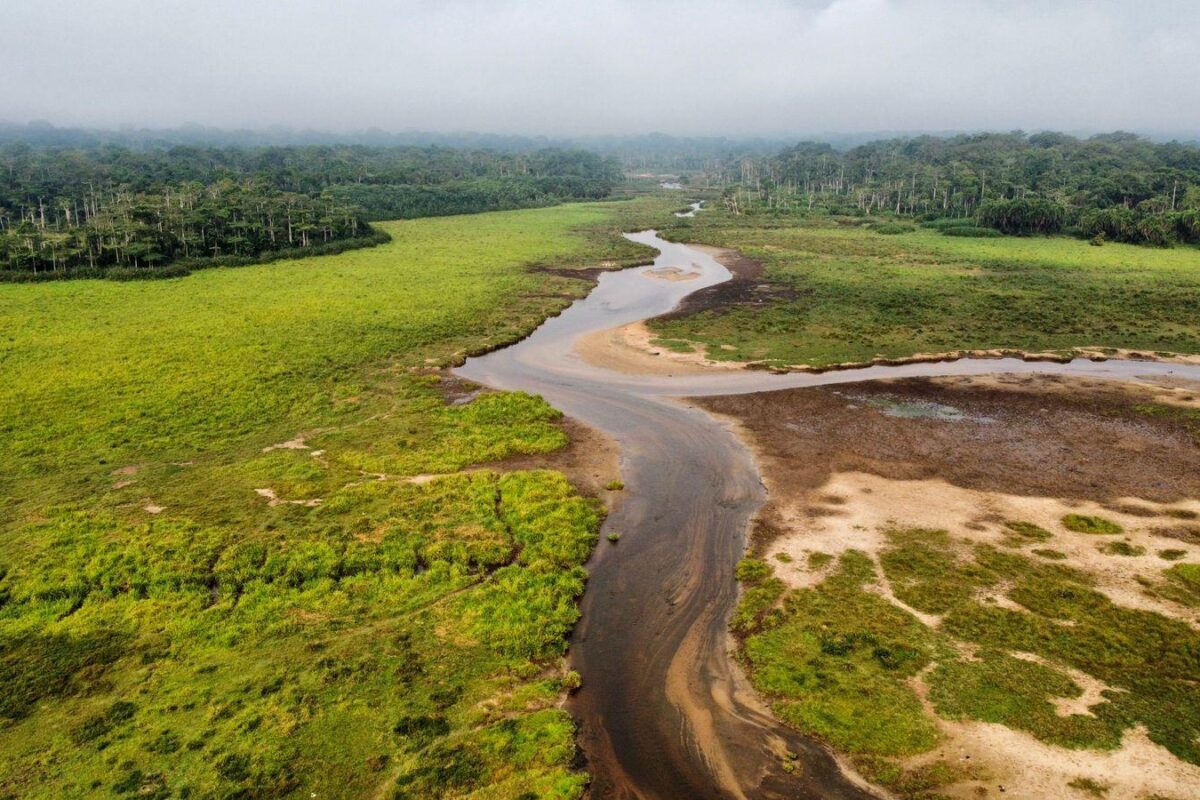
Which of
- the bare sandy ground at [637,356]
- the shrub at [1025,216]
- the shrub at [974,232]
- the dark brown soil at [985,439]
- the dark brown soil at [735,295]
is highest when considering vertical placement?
the shrub at [1025,216]

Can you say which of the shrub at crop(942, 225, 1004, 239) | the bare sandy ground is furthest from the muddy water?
the shrub at crop(942, 225, 1004, 239)

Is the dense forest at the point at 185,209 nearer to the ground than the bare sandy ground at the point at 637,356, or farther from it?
farther from it

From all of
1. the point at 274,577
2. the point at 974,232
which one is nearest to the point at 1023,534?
the point at 274,577

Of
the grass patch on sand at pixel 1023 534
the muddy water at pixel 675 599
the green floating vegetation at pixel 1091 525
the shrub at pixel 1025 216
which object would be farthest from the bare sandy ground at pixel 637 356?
the shrub at pixel 1025 216

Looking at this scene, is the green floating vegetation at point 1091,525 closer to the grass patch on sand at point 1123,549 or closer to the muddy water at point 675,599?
the grass patch on sand at point 1123,549

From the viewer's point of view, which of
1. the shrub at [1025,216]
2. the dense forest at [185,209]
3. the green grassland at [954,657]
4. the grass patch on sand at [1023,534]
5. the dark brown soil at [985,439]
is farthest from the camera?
the shrub at [1025,216]

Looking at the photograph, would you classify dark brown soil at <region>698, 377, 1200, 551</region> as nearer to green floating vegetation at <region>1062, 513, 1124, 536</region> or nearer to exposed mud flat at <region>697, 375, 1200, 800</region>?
exposed mud flat at <region>697, 375, 1200, 800</region>
